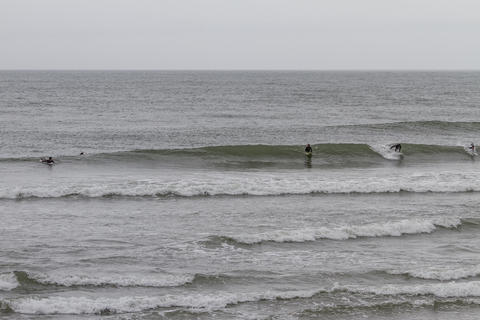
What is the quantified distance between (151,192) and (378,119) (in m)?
37.7

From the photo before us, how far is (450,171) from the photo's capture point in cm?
3222

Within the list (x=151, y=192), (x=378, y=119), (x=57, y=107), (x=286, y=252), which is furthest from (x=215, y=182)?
(x=57, y=107)

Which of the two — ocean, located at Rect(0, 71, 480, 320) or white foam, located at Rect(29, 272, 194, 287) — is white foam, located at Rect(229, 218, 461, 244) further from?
white foam, located at Rect(29, 272, 194, 287)

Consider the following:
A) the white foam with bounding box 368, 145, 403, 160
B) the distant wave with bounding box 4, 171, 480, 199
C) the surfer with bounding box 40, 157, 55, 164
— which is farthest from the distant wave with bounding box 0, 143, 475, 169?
the distant wave with bounding box 4, 171, 480, 199

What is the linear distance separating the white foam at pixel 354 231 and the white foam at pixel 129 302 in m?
4.34

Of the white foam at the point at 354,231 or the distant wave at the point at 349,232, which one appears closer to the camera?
the distant wave at the point at 349,232

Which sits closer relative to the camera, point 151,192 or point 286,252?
point 286,252

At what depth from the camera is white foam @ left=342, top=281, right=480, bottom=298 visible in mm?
15031

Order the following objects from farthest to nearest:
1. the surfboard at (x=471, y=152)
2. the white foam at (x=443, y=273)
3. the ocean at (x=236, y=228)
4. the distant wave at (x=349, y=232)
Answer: the surfboard at (x=471, y=152), the distant wave at (x=349, y=232), the white foam at (x=443, y=273), the ocean at (x=236, y=228)

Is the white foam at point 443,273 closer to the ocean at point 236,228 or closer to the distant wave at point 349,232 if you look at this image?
the ocean at point 236,228

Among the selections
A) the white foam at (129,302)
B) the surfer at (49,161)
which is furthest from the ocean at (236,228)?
the surfer at (49,161)

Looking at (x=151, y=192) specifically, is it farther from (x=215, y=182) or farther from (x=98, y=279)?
(x=98, y=279)

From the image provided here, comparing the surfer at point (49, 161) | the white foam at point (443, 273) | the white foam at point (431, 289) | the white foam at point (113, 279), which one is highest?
the surfer at point (49, 161)

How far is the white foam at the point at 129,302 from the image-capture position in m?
13.6
